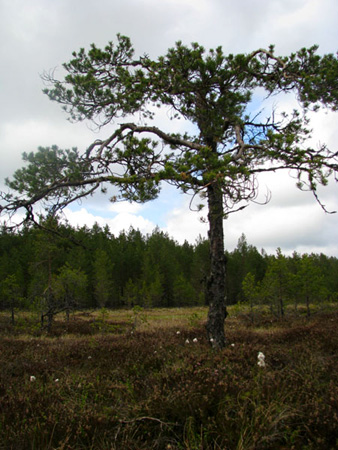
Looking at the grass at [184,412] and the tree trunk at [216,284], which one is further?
the tree trunk at [216,284]

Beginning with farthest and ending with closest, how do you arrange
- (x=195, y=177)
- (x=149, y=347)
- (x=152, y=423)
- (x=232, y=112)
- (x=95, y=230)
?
(x=95, y=230) < (x=149, y=347) < (x=232, y=112) < (x=195, y=177) < (x=152, y=423)

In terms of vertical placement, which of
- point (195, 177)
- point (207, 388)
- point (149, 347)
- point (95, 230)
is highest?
point (95, 230)

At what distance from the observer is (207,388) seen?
2982 millimetres

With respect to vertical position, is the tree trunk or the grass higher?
the tree trunk

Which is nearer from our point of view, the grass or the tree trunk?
the grass

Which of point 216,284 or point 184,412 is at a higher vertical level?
point 216,284

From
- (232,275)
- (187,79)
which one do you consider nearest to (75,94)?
(187,79)

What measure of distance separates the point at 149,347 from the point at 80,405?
11.3 feet

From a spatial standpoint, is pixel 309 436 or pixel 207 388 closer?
pixel 309 436

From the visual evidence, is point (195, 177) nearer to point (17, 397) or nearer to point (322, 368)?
point (322, 368)

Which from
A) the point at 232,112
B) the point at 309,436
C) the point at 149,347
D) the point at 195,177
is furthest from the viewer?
the point at 149,347

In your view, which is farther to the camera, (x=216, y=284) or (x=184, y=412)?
(x=216, y=284)

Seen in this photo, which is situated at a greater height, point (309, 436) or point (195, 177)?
point (195, 177)

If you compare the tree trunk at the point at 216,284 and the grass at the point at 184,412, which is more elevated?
the tree trunk at the point at 216,284
